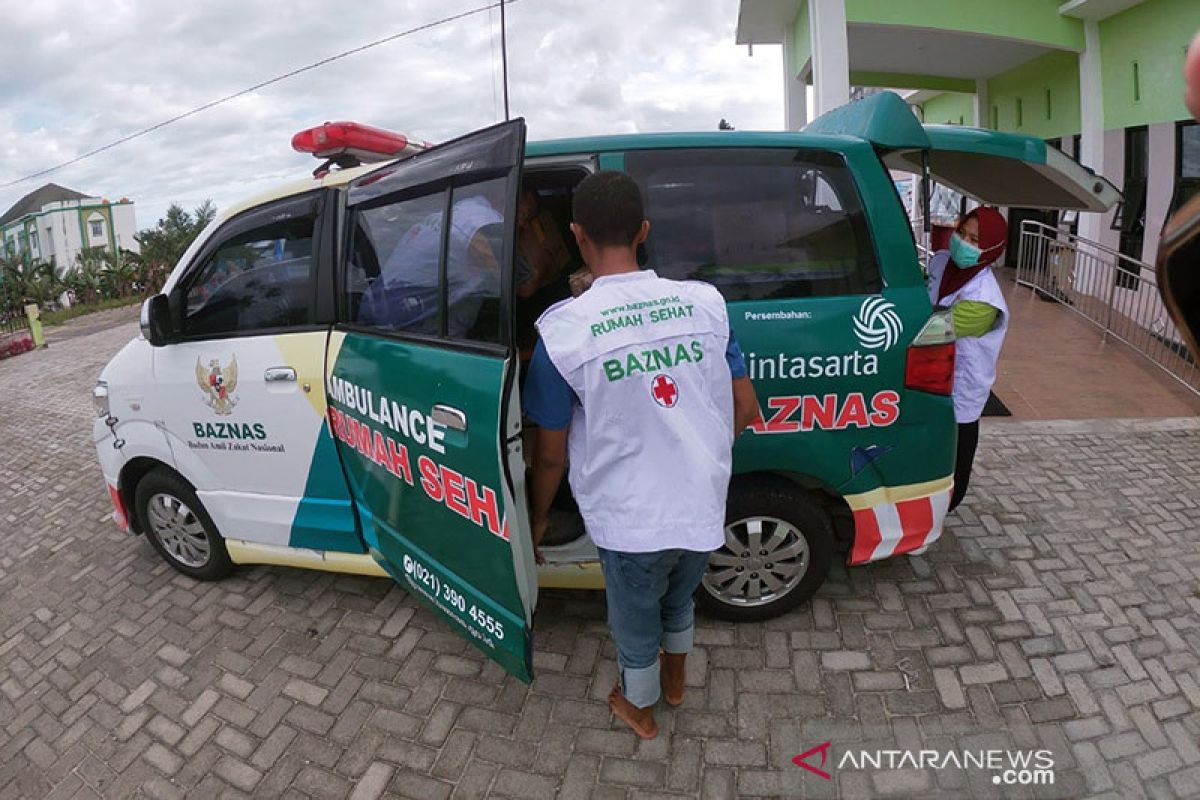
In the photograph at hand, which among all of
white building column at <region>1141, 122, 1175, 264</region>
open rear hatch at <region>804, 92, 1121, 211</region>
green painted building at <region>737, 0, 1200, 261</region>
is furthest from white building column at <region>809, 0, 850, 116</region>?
open rear hatch at <region>804, 92, 1121, 211</region>

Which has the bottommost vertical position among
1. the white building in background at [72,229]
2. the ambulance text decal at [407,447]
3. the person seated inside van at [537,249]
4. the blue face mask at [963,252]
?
the ambulance text decal at [407,447]

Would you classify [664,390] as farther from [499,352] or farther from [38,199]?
[38,199]

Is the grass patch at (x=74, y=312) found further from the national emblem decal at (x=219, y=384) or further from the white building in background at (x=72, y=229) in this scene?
the white building in background at (x=72, y=229)

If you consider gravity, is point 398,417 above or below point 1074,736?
above

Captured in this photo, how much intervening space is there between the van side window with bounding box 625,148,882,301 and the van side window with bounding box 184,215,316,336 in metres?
1.43

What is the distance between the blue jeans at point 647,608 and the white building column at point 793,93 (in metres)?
11.2

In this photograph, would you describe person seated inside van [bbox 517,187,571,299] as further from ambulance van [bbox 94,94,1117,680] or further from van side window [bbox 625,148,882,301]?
van side window [bbox 625,148,882,301]

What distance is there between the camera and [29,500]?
17.3 ft

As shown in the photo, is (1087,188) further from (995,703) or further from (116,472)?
(116,472)

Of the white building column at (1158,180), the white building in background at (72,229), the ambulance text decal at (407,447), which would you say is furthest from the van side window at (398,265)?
the white building in background at (72,229)

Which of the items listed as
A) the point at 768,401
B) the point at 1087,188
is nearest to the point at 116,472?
the point at 768,401

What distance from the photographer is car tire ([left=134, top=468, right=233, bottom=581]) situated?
352 cm

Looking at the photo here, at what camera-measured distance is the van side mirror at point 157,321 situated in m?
3.14

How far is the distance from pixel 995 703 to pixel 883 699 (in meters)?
0.38
